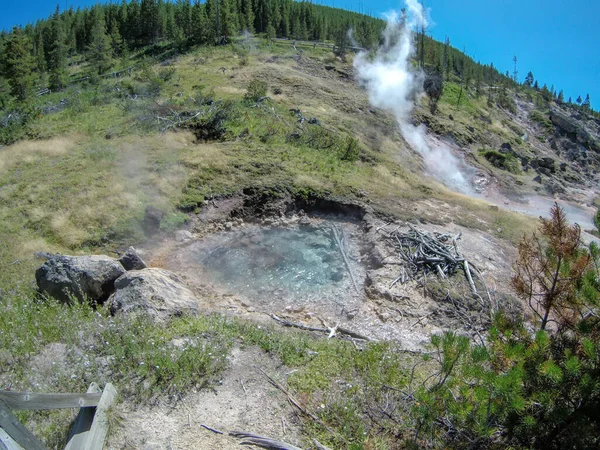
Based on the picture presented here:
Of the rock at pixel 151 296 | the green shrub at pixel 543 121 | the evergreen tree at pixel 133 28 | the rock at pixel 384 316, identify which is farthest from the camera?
the evergreen tree at pixel 133 28

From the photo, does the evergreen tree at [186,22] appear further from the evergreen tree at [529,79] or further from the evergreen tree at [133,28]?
the evergreen tree at [529,79]

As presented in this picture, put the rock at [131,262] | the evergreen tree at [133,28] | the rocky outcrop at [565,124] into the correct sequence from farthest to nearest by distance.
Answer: the evergreen tree at [133,28], the rocky outcrop at [565,124], the rock at [131,262]

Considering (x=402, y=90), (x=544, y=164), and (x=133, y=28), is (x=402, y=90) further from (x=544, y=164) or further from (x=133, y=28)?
(x=133, y=28)

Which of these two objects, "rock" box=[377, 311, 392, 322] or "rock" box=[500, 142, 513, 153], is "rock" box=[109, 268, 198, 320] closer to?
"rock" box=[377, 311, 392, 322]

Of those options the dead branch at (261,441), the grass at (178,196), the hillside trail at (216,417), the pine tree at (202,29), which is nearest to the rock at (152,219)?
the grass at (178,196)

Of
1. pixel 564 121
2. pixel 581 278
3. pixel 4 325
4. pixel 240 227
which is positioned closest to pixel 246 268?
pixel 240 227

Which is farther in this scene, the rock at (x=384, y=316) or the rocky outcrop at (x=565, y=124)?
the rocky outcrop at (x=565, y=124)
